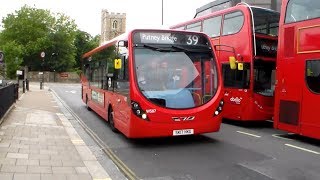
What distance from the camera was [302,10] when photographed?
34.9 ft

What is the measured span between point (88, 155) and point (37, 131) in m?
3.33

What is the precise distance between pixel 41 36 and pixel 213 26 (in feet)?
206

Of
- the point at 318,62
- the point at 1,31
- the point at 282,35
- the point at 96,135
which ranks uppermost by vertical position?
the point at 1,31

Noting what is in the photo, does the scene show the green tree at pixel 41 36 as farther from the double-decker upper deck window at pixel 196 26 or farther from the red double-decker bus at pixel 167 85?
the red double-decker bus at pixel 167 85

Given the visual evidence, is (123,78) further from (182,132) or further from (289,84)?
(289,84)

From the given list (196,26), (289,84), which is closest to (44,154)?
(289,84)

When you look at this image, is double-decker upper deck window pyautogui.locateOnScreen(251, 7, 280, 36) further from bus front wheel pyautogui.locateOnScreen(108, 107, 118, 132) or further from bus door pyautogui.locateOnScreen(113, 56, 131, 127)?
bus front wheel pyautogui.locateOnScreen(108, 107, 118, 132)

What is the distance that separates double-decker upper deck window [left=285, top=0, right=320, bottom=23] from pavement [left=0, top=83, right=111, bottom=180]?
6.23 metres

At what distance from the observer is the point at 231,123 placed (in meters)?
14.9

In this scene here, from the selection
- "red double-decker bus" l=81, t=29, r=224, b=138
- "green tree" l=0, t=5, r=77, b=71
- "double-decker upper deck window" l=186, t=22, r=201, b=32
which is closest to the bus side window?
"red double-decker bus" l=81, t=29, r=224, b=138

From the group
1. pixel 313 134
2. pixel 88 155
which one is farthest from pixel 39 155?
pixel 313 134

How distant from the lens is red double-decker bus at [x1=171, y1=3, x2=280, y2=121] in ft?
44.4

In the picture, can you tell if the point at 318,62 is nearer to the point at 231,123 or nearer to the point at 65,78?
the point at 231,123

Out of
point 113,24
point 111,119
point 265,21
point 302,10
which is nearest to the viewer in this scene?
point 302,10
